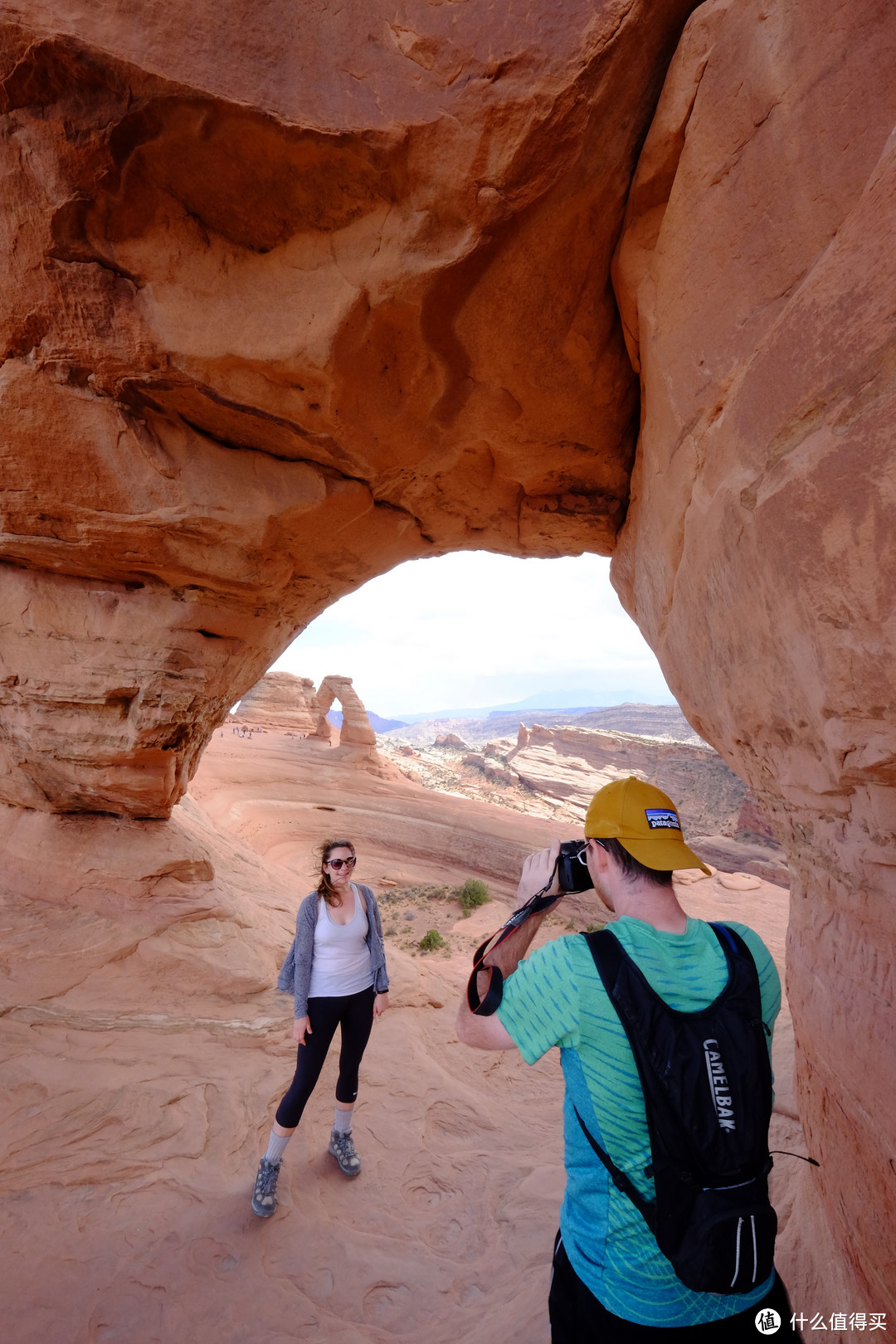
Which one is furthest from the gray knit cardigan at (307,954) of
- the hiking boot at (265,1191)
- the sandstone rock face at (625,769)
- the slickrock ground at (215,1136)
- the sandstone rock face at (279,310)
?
the sandstone rock face at (625,769)

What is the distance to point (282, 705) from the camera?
24.2m

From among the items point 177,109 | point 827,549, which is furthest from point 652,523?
point 177,109

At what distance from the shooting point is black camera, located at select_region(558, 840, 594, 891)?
5.34 feet

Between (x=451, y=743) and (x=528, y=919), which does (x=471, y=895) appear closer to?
(x=528, y=919)

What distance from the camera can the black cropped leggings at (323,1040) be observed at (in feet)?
9.91

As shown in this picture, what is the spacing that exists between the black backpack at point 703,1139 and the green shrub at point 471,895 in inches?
386

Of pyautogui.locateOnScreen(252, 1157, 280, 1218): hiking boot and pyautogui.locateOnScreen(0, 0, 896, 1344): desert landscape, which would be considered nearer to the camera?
pyautogui.locateOnScreen(0, 0, 896, 1344): desert landscape

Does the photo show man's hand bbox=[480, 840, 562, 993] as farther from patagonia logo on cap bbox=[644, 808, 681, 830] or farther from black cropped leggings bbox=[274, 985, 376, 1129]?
black cropped leggings bbox=[274, 985, 376, 1129]

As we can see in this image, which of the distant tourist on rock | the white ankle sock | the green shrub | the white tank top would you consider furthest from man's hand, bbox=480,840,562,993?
the green shrub

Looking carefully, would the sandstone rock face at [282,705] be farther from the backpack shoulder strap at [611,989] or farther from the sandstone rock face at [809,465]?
the backpack shoulder strap at [611,989]

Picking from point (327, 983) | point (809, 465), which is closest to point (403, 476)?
point (809, 465)

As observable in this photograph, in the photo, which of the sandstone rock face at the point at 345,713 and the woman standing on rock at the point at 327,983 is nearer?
the woman standing on rock at the point at 327,983

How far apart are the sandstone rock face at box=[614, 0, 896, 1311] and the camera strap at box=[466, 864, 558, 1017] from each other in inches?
42.7

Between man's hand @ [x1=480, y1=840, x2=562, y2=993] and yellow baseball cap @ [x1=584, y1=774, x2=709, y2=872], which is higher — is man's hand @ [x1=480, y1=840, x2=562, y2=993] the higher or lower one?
the lower one
